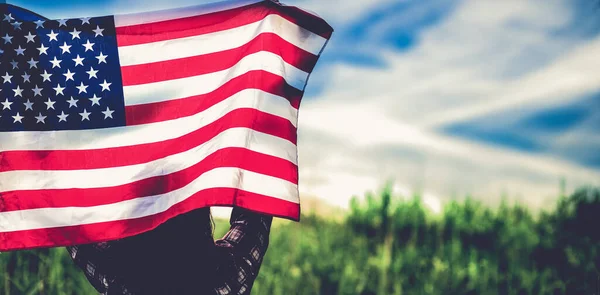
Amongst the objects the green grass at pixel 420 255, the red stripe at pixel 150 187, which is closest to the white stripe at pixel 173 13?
the red stripe at pixel 150 187

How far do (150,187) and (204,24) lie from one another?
84 centimetres

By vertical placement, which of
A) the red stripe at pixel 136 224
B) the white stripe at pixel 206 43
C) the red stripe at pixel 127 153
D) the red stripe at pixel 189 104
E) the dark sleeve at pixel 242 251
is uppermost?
the white stripe at pixel 206 43

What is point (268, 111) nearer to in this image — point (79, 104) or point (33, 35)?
point (79, 104)

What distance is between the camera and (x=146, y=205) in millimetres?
2367

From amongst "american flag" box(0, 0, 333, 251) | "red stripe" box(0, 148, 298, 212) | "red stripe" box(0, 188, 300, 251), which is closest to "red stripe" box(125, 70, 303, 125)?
"american flag" box(0, 0, 333, 251)

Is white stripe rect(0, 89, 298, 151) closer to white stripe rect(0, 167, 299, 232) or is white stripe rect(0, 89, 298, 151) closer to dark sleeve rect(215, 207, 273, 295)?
white stripe rect(0, 167, 299, 232)

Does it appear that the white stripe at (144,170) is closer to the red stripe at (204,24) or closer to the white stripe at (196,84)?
the white stripe at (196,84)

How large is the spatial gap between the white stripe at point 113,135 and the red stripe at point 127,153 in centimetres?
2

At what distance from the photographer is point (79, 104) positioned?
2.52m

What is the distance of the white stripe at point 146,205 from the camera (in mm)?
2328

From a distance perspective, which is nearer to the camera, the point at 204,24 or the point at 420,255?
the point at 204,24

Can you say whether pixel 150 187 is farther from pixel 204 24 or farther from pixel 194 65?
pixel 204 24

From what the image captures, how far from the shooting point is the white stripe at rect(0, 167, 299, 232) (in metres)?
2.33

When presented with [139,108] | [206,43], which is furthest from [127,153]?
[206,43]
